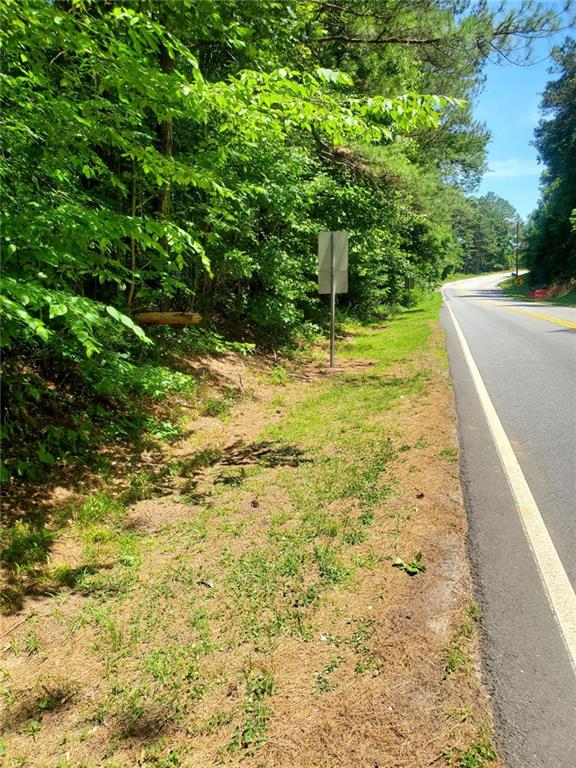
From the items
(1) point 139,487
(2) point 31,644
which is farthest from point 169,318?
(2) point 31,644

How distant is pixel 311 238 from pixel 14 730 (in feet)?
36.0

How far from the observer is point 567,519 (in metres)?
3.55

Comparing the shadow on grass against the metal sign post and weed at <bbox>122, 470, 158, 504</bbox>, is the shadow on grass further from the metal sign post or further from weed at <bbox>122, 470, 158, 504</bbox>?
the metal sign post

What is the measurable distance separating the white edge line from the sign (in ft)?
16.6

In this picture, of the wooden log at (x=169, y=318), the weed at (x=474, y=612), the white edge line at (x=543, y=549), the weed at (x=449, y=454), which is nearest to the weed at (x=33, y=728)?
→ the weed at (x=474, y=612)

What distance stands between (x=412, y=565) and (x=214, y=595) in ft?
4.08

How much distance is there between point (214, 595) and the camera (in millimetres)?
2898

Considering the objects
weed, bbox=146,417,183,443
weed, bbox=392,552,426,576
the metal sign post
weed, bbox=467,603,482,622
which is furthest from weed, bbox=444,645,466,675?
the metal sign post

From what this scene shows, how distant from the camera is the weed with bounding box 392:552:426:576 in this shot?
117 inches

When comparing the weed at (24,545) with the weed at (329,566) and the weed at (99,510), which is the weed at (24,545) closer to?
the weed at (99,510)

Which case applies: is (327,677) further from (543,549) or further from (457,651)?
(543,549)

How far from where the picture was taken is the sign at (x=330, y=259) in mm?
9320

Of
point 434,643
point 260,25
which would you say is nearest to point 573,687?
point 434,643

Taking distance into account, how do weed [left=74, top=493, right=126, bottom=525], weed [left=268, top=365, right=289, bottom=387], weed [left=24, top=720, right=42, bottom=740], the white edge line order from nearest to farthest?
1. weed [left=24, top=720, right=42, bottom=740]
2. the white edge line
3. weed [left=74, top=493, right=126, bottom=525]
4. weed [left=268, top=365, right=289, bottom=387]
